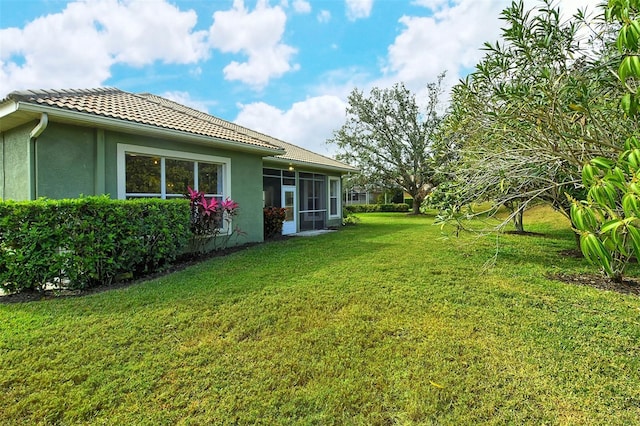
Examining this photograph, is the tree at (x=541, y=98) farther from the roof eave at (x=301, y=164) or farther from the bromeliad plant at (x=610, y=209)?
the roof eave at (x=301, y=164)

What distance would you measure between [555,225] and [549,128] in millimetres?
16323

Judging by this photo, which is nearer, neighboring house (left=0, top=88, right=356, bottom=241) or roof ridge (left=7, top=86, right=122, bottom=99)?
roof ridge (left=7, top=86, right=122, bottom=99)

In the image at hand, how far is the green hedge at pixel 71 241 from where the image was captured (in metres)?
5.34

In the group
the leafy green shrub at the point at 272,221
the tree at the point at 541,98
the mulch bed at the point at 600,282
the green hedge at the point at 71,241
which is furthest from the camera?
the leafy green shrub at the point at 272,221

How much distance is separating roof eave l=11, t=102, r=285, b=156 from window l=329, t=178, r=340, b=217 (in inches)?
341

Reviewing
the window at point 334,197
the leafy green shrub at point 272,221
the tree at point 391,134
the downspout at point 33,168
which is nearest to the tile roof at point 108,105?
the downspout at point 33,168

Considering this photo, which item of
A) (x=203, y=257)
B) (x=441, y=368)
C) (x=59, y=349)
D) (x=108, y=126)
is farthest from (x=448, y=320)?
(x=108, y=126)

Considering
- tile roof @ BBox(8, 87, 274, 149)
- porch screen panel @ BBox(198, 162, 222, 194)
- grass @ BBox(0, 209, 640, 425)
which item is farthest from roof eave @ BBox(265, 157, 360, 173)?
grass @ BBox(0, 209, 640, 425)

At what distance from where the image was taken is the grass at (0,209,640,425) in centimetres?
273

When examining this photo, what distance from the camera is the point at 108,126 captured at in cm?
711

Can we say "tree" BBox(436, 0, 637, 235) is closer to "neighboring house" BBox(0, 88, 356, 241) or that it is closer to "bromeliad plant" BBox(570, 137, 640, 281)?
"bromeliad plant" BBox(570, 137, 640, 281)

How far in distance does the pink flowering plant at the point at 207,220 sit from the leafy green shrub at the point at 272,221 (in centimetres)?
282

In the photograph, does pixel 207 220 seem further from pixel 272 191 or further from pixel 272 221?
pixel 272 191

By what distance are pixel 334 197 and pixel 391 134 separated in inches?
530
